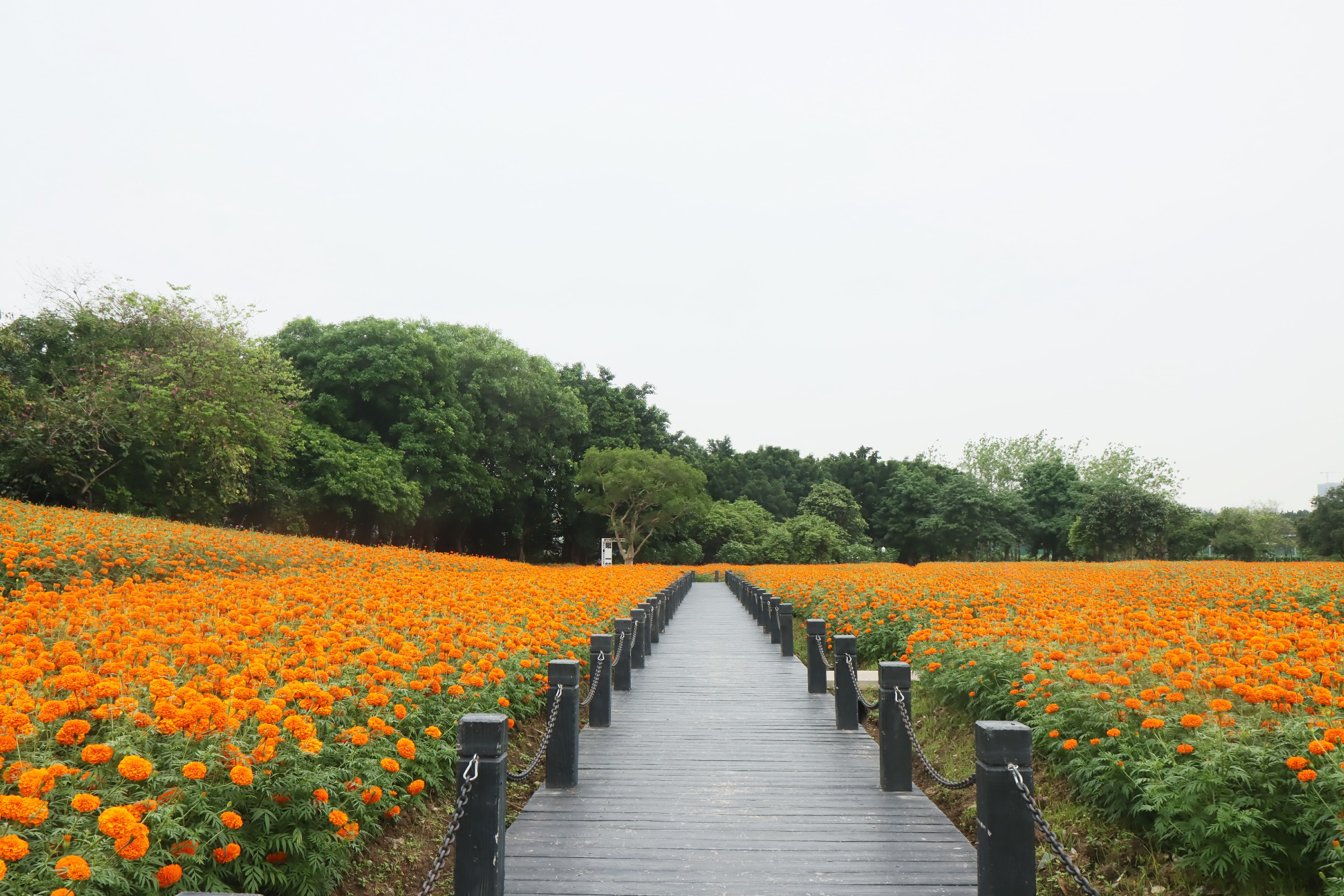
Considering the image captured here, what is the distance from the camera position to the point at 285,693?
136 inches

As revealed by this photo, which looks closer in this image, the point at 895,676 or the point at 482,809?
the point at 482,809

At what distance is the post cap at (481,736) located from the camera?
10.7ft

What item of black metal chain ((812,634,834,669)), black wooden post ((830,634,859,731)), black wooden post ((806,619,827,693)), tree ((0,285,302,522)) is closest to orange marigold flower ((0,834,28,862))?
black wooden post ((830,634,859,731))

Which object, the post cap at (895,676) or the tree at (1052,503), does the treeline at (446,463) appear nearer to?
the tree at (1052,503)

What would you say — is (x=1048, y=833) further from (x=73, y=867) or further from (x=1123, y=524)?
(x=1123, y=524)

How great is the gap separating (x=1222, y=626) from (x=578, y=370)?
1732 inches

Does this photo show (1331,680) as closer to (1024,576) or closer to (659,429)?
(1024,576)

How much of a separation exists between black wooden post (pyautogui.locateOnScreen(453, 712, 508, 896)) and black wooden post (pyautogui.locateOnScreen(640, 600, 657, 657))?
7.57m

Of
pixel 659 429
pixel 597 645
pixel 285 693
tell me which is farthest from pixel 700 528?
pixel 285 693

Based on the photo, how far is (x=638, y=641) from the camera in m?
10.7

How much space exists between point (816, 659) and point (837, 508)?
43510mm

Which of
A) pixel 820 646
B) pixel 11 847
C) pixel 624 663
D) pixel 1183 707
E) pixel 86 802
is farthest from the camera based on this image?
pixel 624 663

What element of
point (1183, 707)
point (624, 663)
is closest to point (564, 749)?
point (624, 663)

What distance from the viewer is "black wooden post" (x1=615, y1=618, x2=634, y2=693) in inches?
343
